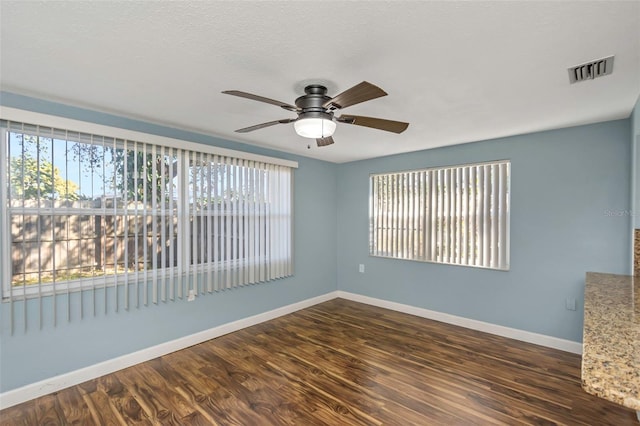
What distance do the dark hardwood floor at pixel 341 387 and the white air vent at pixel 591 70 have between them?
2.37m

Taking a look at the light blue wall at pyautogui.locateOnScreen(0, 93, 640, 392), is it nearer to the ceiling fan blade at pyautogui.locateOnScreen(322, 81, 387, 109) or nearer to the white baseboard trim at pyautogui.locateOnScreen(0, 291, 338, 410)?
the white baseboard trim at pyautogui.locateOnScreen(0, 291, 338, 410)

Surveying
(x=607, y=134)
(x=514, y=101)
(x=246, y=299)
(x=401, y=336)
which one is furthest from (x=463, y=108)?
(x=246, y=299)

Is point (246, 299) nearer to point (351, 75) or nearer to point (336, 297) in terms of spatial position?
point (336, 297)

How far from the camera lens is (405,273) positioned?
4.49 metres

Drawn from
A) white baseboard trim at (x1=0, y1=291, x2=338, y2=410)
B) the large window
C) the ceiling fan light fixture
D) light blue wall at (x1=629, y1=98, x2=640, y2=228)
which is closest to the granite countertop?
light blue wall at (x1=629, y1=98, x2=640, y2=228)

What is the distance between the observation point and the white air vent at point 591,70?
1813 millimetres

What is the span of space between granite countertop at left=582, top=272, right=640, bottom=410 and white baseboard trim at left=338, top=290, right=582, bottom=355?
1.48 m

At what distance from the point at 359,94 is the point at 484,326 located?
3.44 m

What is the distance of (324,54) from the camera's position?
1.73m

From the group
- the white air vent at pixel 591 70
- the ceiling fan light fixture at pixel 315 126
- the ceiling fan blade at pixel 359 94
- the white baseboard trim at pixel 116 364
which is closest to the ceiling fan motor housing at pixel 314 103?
the ceiling fan light fixture at pixel 315 126

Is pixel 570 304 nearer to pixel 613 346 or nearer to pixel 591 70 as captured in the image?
pixel 591 70

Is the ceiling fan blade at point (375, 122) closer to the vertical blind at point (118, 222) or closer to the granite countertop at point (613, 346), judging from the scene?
the granite countertop at point (613, 346)

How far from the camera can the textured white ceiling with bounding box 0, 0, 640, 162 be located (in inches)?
54.5

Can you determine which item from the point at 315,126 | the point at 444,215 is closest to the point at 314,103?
the point at 315,126
